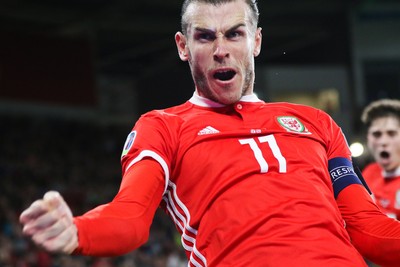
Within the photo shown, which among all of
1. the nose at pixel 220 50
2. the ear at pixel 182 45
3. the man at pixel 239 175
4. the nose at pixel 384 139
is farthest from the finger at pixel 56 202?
the nose at pixel 384 139

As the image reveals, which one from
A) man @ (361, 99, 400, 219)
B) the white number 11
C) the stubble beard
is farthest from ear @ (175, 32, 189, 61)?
man @ (361, 99, 400, 219)

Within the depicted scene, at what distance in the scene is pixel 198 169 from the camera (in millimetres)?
2574

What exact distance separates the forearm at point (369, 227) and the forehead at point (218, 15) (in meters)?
0.74

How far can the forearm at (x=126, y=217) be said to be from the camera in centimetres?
202

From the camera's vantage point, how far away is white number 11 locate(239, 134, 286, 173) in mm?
2574

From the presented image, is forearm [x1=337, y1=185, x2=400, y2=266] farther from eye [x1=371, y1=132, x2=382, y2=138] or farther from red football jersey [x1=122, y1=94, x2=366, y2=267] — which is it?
eye [x1=371, y1=132, x2=382, y2=138]

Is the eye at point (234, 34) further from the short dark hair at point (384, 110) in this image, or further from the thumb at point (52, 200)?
the short dark hair at point (384, 110)

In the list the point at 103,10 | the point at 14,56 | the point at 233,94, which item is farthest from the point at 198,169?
the point at 103,10

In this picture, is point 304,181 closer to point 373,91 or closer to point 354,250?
point 354,250

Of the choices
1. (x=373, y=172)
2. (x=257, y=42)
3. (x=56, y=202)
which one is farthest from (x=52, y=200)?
(x=373, y=172)

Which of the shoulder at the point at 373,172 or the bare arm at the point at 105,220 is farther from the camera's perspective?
the shoulder at the point at 373,172

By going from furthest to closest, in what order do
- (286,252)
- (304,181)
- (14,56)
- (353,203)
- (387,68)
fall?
(387,68) < (14,56) < (353,203) < (304,181) < (286,252)

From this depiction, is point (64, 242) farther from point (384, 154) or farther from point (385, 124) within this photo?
point (384, 154)

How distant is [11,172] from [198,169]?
41.2 ft
